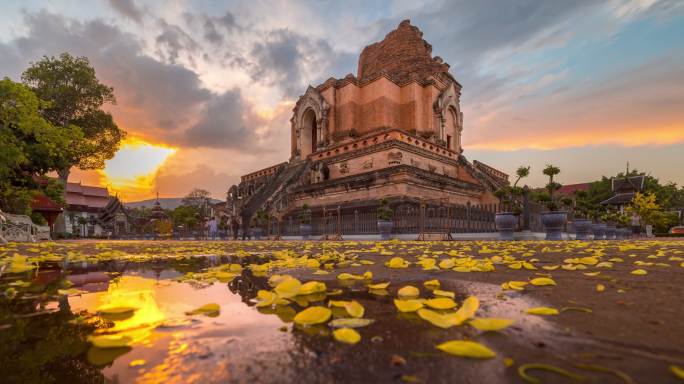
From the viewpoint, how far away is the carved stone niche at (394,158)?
59.2ft

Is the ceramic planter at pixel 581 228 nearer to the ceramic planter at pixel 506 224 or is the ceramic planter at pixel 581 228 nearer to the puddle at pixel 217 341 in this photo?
the ceramic planter at pixel 506 224

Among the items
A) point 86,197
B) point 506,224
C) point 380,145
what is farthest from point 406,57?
point 86,197

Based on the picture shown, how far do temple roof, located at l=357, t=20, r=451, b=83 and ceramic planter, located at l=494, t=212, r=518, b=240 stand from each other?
17.2 m

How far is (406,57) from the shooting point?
2688cm

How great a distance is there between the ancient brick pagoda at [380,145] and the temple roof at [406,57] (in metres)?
0.08

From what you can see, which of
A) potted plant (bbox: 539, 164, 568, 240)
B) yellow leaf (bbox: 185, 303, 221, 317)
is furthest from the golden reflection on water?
potted plant (bbox: 539, 164, 568, 240)

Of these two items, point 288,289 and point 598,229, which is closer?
point 288,289

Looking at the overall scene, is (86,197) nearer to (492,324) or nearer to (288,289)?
(288,289)

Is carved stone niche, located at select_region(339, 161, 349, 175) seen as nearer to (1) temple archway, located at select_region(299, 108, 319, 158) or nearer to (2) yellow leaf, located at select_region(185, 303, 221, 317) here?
(1) temple archway, located at select_region(299, 108, 319, 158)

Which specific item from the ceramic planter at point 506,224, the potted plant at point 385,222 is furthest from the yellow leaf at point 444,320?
the potted plant at point 385,222

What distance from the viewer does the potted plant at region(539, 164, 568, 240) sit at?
1022 cm

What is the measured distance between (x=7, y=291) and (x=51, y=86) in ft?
96.6

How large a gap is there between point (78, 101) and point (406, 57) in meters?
24.3

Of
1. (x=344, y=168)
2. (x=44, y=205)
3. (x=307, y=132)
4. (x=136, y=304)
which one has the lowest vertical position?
(x=136, y=304)
